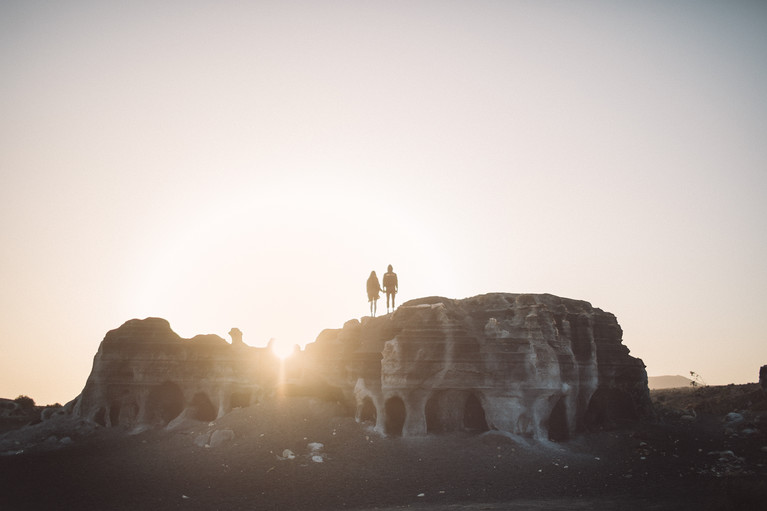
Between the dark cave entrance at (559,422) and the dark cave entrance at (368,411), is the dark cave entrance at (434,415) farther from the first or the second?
the dark cave entrance at (559,422)

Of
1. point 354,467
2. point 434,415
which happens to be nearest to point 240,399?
point 354,467

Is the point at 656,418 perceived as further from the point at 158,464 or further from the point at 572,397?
the point at 158,464

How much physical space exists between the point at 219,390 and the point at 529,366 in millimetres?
19766

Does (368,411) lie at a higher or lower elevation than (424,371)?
lower

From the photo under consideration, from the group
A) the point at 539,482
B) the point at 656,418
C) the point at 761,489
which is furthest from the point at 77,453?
the point at 656,418

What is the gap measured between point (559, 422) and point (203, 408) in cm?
2298

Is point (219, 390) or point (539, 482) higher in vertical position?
point (219, 390)

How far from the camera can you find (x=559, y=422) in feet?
110

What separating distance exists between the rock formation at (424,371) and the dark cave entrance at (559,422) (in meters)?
0.06

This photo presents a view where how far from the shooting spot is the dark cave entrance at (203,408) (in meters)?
36.7

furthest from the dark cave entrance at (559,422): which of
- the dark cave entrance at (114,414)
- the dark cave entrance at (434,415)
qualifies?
the dark cave entrance at (114,414)

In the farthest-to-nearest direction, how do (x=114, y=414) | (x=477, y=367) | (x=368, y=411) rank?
(x=114, y=414), (x=368, y=411), (x=477, y=367)

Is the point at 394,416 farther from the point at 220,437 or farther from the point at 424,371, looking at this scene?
the point at 220,437

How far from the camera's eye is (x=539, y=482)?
25234 mm
